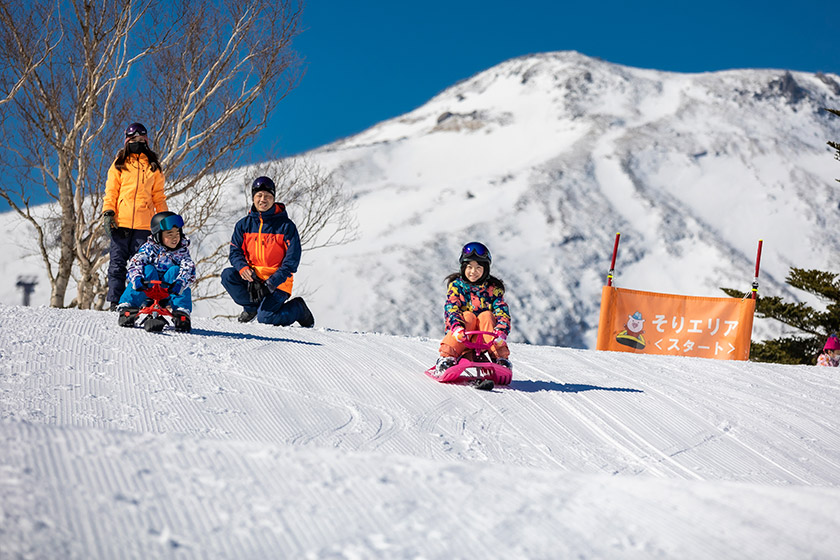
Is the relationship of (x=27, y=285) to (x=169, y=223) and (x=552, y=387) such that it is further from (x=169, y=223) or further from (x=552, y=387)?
(x=552, y=387)

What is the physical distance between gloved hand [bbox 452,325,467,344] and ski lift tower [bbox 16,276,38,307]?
3269 centimetres

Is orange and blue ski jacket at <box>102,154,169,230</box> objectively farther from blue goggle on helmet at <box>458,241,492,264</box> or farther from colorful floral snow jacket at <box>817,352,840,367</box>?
colorful floral snow jacket at <box>817,352,840,367</box>

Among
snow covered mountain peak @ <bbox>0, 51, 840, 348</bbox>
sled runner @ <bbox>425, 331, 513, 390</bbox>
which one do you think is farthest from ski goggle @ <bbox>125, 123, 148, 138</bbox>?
snow covered mountain peak @ <bbox>0, 51, 840, 348</bbox>

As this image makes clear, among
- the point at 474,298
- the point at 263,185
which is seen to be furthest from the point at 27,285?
the point at 474,298

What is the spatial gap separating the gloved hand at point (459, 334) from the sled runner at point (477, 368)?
29mm

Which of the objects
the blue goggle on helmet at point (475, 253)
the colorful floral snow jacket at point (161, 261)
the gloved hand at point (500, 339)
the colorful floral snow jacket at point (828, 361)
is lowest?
the colorful floral snow jacket at point (828, 361)

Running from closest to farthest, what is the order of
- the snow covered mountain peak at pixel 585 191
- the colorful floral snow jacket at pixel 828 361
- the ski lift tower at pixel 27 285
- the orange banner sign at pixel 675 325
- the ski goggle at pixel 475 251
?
the ski goggle at pixel 475 251 < the orange banner sign at pixel 675 325 < the colorful floral snow jacket at pixel 828 361 < the ski lift tower at pixel 27 285 < the snow covered mountain peak at pixel 585 191

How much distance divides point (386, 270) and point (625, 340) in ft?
144

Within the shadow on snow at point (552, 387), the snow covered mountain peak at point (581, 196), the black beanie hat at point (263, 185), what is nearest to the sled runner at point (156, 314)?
the black beanie hat at point (263, 185)

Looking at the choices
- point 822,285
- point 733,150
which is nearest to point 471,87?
point 733,150

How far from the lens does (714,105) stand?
287 feet

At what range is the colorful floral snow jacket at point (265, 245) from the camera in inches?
260

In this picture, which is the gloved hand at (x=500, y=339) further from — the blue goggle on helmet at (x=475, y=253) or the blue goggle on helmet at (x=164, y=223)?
the blue goggle on helmet at (x=164, y=223)

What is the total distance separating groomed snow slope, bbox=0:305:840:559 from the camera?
1551 millimetres
